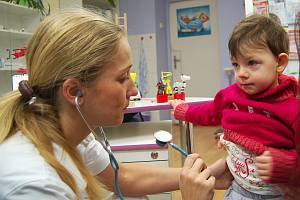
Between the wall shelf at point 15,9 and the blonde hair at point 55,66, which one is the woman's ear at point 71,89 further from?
the wall shelf at point 15,9

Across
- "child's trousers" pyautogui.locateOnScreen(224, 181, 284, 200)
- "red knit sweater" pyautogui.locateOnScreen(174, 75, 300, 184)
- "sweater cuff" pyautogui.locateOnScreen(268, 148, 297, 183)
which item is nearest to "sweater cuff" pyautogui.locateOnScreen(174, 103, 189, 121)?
"red knit sweater" pyautogui.locateOnScreen(174, 75, 300, 184)

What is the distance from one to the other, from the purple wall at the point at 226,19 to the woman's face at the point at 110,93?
14.1 ft

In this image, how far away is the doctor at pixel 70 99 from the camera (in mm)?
780

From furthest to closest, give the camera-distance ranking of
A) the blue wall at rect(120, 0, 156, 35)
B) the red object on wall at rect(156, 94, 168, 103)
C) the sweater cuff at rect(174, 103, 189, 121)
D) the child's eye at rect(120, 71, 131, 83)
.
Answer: the blue wall at rect(120, 0, 156, 35)
the red object on wall at rect(156, 94, 168, 103)
the sweater cuff at rect(174, 103, 189, 121)
the child's eye at rect(120, 71, 131, 83)

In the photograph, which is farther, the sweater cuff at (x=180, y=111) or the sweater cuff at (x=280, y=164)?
the sweater cuff at (x=180, y=111)

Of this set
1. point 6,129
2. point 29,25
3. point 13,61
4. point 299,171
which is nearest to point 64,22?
point 6,129

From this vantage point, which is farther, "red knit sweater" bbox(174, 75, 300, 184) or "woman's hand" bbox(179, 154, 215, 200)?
"red knit sweater" bbox(174, 75, 300, 184)

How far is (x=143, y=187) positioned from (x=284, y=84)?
1.91 feet

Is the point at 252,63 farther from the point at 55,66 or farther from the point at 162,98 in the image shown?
the point at 162,98

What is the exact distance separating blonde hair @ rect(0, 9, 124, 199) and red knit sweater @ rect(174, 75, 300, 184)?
51 cm

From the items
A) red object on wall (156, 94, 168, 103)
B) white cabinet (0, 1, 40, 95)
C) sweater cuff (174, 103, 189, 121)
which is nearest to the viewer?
sweater cuff (174, 103, 189, 121)

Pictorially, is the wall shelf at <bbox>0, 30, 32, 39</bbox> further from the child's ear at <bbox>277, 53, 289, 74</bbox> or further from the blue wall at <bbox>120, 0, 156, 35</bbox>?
the child's ear at <bbox>277, 53, 289, 74</bbox>

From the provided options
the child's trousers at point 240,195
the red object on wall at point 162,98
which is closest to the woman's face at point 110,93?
the child's trousers at point 240,195

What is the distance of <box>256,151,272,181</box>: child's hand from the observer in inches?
40.2
